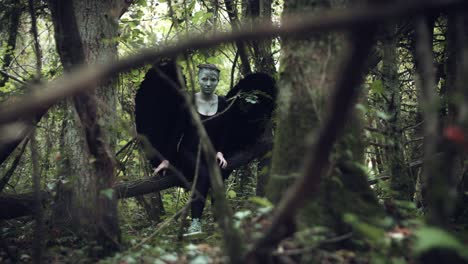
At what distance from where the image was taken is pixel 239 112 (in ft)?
20.5

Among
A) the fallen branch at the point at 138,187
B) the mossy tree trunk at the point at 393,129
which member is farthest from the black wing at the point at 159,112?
the mossy tree trunk at the point at 393,129

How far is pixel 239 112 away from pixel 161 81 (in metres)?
1.25

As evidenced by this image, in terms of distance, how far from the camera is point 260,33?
155 cm

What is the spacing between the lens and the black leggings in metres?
5.21

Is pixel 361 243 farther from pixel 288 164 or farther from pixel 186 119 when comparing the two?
pixel 186 119

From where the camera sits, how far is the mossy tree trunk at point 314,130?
2.88 metres

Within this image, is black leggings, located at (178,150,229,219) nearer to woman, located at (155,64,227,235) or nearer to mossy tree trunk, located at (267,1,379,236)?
woman, located at (155,64,227,235)

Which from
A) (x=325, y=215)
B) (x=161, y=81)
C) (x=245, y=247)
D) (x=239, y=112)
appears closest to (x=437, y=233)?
(x=245, y=247)

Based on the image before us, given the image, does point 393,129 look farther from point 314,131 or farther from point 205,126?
point 205,126

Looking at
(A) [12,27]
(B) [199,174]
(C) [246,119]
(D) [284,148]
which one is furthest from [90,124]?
(A) [12,27]

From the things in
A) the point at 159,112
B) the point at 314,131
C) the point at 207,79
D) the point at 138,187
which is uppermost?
the point at 207,79

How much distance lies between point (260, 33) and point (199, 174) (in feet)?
13.1

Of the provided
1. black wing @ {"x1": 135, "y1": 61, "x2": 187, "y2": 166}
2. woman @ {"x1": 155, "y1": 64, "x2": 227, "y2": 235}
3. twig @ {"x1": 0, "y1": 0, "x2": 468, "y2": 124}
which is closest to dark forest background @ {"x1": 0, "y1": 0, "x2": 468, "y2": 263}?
twig @ {"x1": 0, "y1": 0, "x2": 468, "y2": 124}

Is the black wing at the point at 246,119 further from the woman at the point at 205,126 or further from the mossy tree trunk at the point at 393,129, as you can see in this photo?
the mossy tree trunk at the point at 393,129
